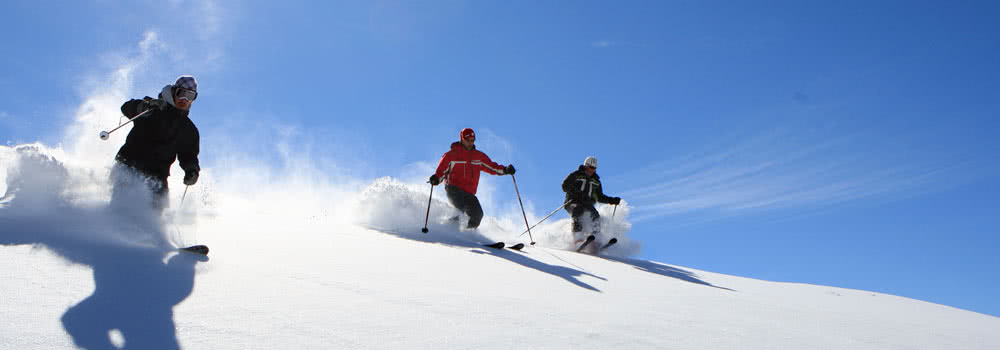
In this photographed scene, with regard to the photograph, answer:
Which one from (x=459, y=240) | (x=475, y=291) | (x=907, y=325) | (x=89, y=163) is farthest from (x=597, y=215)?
(x=89, y=163)

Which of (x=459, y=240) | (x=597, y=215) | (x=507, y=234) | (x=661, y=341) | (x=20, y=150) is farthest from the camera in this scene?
(x=507, y=234)

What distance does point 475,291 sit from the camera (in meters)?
3.52

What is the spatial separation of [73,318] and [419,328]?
1.36 metres

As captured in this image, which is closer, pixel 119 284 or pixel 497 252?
pixel 119 284

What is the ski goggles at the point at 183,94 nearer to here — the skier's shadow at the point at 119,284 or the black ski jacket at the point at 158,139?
the black ski jacket at the point at 158,139

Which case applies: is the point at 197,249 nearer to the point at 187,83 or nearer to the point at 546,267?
the point at 187,83

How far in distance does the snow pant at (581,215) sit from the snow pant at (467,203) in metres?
2.18

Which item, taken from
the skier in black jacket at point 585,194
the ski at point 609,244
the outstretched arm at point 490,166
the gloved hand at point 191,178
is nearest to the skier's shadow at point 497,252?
the outstretched arm at point 490,166

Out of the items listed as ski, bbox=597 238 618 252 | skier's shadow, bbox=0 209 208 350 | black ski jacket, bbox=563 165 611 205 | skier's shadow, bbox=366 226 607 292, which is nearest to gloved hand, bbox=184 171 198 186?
skier's shadow, bbox=0 209 208 350

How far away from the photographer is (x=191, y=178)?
5547mm

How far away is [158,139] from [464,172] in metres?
4.49

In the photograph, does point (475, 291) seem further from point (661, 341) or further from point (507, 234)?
point (507, 234)

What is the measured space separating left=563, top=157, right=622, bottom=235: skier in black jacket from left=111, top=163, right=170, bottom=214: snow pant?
671cm

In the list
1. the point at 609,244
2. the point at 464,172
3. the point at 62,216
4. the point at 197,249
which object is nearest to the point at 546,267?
the point at 197,249
